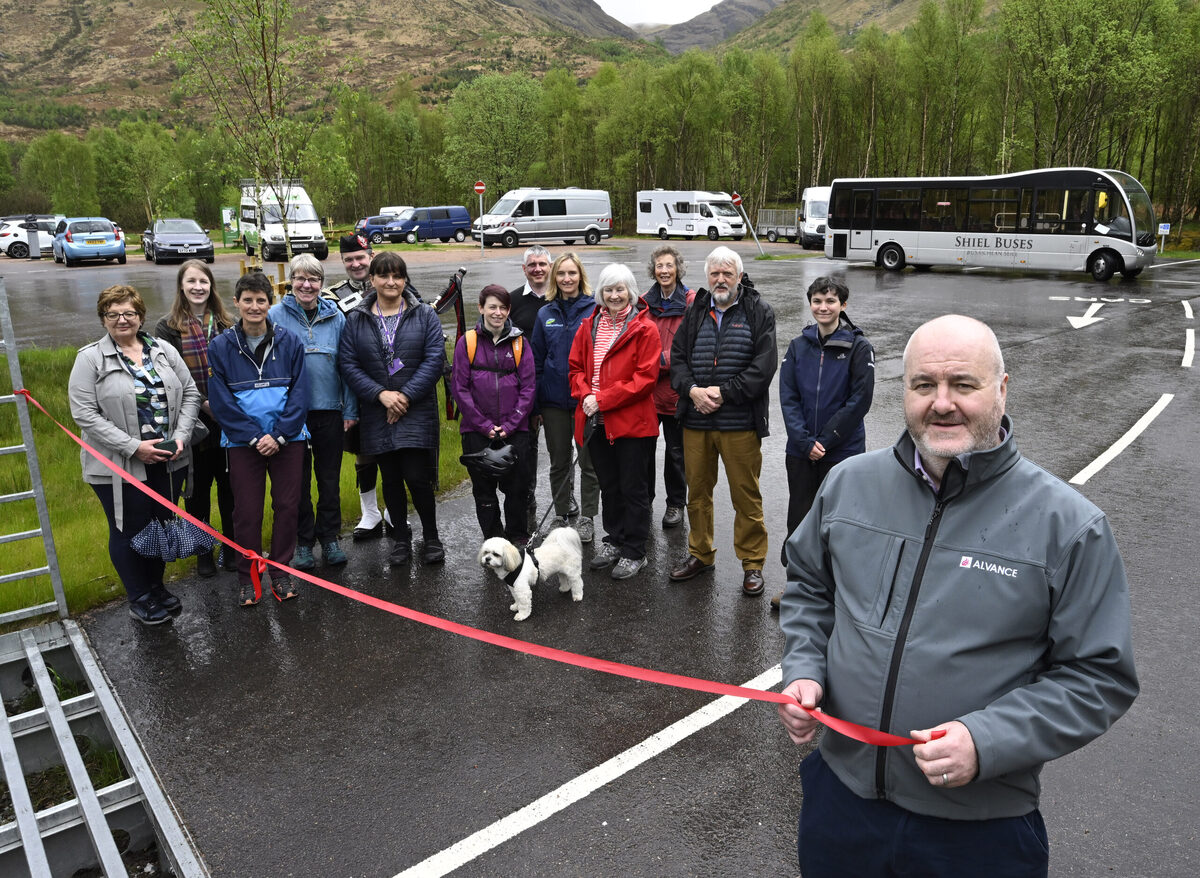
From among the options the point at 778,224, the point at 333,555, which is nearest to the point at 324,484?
the point at 333,555

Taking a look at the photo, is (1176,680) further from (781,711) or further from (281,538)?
(281,538)

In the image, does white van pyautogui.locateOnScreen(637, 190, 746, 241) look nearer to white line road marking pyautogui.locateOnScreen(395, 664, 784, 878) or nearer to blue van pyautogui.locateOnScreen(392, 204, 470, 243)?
blue van pyautogui.locateOnScreen(392, 204, 470, 243)

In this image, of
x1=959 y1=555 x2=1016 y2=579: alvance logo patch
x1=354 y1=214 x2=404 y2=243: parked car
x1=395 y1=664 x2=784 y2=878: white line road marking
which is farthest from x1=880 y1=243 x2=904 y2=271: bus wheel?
x1=959 y1=555 x2=1016 y2=579: alvance logo patch

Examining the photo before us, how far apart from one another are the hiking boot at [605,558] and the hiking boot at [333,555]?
1880 millimetres

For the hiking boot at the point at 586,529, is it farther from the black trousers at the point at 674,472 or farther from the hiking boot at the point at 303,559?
the hiking boot at the point at 303,559

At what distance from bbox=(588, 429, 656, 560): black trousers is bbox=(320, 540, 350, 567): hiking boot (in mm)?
2021

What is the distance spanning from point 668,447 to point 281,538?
10.4ft

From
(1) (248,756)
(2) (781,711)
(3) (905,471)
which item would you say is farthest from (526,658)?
(3) (905,471)

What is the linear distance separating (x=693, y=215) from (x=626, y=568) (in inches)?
1710

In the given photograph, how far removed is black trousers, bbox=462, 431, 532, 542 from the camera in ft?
20.0

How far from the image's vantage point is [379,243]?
44.5 metres

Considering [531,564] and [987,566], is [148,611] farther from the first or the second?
[987,566]

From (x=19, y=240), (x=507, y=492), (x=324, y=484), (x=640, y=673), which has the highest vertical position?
(x=19, y=240)

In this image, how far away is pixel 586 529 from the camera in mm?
6762
